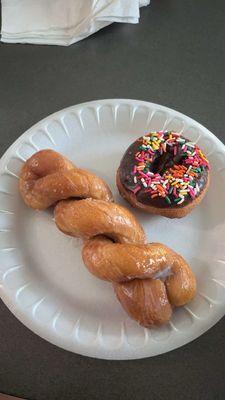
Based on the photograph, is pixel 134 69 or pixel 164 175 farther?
pixel 134 69

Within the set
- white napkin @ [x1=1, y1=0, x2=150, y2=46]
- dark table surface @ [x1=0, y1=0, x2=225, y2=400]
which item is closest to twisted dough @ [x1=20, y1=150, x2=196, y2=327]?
dark table surface @ [x1=0, y1=0, x2=225, y2=400]

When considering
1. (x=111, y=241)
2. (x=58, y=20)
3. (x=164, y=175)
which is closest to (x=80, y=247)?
(x=111, y=241)

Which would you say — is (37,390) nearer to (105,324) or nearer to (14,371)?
(14,371)

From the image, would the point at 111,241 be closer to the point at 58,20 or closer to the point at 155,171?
the point at 155,171

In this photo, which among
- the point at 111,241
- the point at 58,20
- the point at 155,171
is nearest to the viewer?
the point at 111,241

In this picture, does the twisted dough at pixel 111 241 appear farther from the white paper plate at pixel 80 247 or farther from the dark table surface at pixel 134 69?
the dark table surface at pixel 134 69

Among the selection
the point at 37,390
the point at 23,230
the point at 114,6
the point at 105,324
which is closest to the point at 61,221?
the point at 23,230

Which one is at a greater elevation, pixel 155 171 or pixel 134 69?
pixel 134 69

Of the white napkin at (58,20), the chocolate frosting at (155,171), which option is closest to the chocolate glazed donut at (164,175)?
the chocolate frosting at (155,171)
